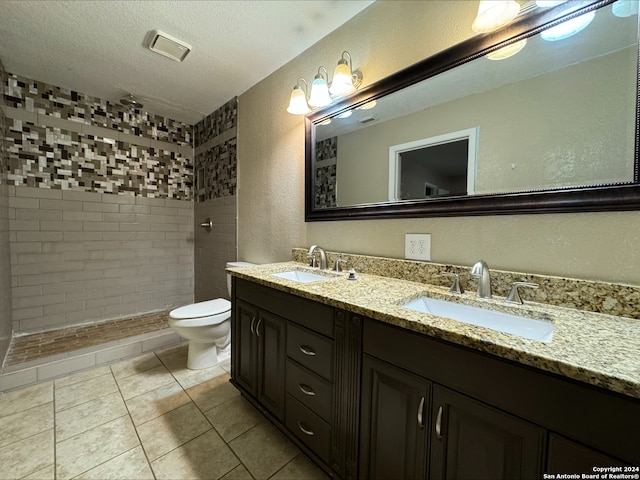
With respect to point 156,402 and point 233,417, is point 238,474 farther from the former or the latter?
point 156,402

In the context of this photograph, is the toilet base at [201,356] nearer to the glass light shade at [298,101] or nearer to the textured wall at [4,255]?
the textured wall at [4,255]

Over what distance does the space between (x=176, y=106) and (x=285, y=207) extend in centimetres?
181

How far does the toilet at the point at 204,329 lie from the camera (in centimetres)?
174

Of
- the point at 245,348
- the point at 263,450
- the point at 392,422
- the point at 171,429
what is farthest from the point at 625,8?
the point at 171,429

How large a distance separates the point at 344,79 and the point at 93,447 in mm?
2249

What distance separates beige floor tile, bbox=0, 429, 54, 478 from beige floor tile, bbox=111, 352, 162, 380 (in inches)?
21.0

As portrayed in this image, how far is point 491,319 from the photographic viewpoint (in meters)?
0.91

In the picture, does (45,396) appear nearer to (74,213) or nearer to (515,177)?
(74,213)

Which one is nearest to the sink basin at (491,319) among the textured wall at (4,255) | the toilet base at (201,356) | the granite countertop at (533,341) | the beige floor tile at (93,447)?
the granite countertop at (533,341)

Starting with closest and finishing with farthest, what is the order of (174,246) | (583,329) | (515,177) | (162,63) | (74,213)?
(583,329)
(515,177)
(162,63)
(74,213)
(174,246)

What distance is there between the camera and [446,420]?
27.3 inches

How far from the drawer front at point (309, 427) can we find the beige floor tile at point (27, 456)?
43.2 inches

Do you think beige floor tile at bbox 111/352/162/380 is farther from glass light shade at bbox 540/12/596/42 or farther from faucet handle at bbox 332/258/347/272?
glass light shade at bbox 540/12/596/42

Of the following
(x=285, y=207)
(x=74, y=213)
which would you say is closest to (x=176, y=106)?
(x=74, y=213)
